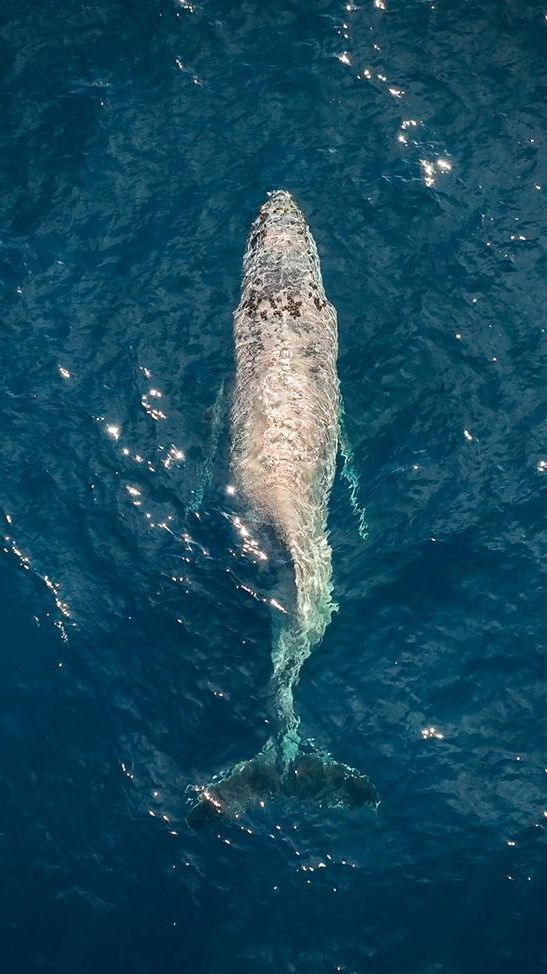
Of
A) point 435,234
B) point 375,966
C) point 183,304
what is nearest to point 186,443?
point 183,304

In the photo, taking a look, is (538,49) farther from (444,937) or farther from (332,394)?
(444,937)

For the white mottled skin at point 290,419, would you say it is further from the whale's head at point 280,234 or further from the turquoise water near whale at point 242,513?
the turquoise water near whale at point 242,513

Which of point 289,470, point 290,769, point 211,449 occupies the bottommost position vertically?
point 290,769

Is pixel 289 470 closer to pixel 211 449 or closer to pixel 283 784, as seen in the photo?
pixel 211 449

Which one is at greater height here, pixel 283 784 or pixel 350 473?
pixel 350 473

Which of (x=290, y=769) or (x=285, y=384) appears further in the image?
(x=285, y=384)

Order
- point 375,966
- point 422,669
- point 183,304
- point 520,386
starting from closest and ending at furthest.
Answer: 1. point 375,966
2. point 422,669
3. point 520,386
4. point 183,304

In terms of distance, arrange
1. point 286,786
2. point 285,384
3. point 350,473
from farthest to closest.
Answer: point 350,473, point 285,384, point 286,786

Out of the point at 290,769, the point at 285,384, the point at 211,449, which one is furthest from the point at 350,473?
the point at 290,769
